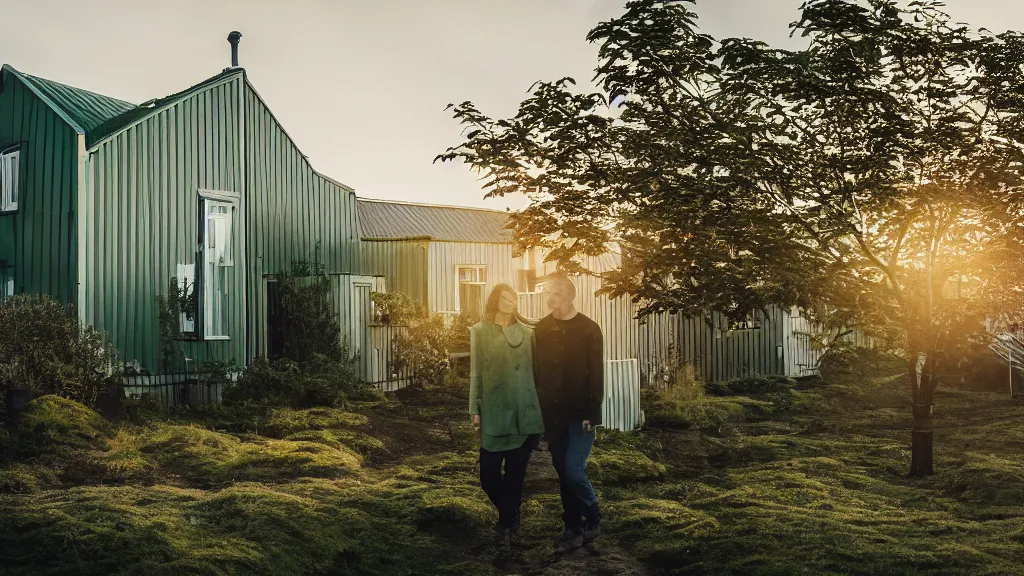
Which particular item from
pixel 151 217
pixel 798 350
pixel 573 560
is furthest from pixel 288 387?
pixel 798 350

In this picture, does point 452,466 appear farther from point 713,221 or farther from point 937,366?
point 937,366

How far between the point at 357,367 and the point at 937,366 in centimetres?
1041

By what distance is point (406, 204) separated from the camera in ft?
94.6

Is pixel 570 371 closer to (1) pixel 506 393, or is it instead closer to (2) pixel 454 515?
(1) pixel 506 393

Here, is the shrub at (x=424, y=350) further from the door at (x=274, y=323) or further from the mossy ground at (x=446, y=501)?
the mossy ground at (x=446, y=501)

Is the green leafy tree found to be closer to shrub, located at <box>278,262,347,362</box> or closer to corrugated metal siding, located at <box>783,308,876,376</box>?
shrub, located at <box>278,262,347,362</box>

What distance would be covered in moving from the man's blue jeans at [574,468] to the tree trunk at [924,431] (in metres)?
4.79

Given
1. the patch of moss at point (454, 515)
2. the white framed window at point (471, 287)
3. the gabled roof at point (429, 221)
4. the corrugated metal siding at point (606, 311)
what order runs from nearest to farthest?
the patch of moss at point (454, 515) → the corrugated metal siding at point (606, 311) → the white framed window at point (471, 287) → the gabled roof at point (429, 221)

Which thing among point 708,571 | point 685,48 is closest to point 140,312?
point 685,48

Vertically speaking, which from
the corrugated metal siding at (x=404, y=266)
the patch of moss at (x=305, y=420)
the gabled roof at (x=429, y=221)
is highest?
the gabled roof at (x=429, y=221)

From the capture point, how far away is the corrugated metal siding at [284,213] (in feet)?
54.8

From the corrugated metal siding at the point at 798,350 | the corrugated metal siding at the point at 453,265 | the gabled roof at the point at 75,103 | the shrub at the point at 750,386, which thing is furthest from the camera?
the corrugated metal siding at the point at 798,350

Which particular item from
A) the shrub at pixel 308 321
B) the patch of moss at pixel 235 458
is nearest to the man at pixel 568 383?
the patch of moss at pixel 235 458

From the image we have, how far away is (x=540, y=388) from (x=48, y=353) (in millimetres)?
7813
